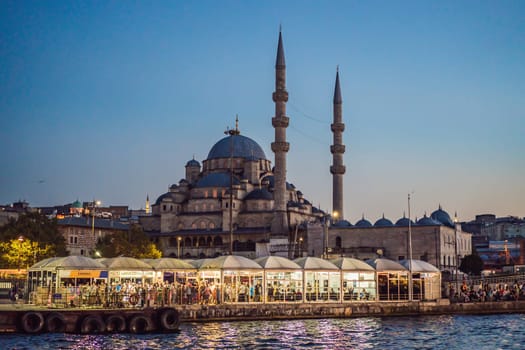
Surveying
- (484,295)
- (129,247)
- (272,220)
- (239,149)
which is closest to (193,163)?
(239,149)

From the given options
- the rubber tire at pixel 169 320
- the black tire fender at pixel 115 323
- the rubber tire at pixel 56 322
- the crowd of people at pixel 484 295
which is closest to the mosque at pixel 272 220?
the crowd of people at pixel 484 295

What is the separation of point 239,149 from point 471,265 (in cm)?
2851

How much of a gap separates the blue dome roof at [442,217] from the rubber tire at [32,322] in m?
51.1

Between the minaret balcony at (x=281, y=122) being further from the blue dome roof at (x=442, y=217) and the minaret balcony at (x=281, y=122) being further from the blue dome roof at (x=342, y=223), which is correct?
the blue dome roof at (x=442, y=217)

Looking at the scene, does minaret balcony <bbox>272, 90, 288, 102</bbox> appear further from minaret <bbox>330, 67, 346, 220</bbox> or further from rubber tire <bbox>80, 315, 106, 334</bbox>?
rubber tire <bbox>80, 315, 106, 334</bbox>

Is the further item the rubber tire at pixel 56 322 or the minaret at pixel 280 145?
the minaret at pixel 280 145

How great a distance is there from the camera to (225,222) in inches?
2908

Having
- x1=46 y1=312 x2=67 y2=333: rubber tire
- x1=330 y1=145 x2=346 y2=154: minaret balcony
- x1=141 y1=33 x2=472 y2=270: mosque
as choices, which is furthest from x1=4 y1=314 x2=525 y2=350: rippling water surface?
x1=330 y1=145 x2=346 y2=154: minaret balcony

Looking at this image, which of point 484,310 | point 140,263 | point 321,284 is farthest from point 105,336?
point 484,310

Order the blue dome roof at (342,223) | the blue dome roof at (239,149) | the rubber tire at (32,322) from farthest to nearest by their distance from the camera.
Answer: the blue dome roof at (239,149) < the blue dome roof at (342,223) < the rubber tire at (32,322)

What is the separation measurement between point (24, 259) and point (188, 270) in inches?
683

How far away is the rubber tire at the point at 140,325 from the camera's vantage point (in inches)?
→ 1139

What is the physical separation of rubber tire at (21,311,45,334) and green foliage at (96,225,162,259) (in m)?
29.0

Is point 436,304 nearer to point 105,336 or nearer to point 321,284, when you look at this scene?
point 321,284
